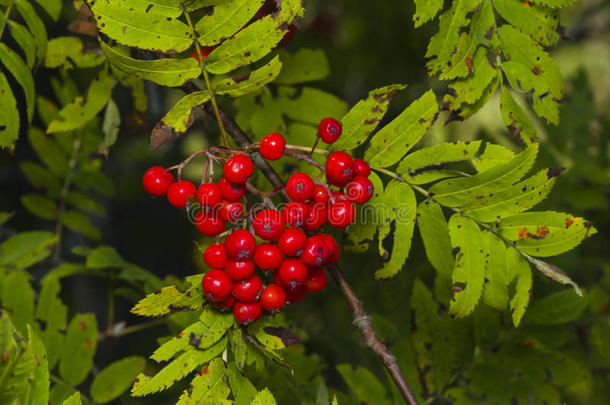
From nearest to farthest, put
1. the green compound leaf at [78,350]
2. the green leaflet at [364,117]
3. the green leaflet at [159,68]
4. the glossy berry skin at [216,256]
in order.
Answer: the green leaflet at [159,68]
the glossy berry skin at [216,256]
the green leaflet at [364,117]
the green compound leaf at [78,350]

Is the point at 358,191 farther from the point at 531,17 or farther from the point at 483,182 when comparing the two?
the point at 531,17

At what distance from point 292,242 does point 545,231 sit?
71cm

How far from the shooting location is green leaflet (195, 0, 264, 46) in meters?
1.42

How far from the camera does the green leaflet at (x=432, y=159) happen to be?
1593mm

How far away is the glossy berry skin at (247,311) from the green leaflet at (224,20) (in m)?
0.72

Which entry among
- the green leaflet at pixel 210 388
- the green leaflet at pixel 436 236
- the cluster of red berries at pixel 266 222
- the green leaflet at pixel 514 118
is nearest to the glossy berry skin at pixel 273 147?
the cluster of red berries at pixel 266 222

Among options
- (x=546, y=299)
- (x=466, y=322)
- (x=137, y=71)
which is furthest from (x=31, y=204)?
(x=546, y=299)

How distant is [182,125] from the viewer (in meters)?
1.47

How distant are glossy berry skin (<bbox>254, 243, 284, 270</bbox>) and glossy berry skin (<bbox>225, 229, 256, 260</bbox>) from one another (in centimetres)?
4

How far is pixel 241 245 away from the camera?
141cm

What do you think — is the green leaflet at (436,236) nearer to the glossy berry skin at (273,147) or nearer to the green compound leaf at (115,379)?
the glossy berry skin at (273,147)

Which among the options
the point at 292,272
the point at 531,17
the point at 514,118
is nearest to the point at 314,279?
the point at 292,272

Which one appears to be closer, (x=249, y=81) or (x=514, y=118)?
(x=249, y=81)

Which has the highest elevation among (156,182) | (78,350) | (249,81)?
(249,81)
